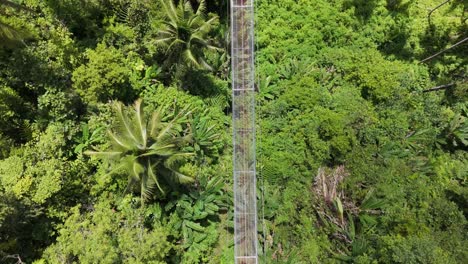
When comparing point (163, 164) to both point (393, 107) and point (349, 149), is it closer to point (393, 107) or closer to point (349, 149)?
point (349, 149)

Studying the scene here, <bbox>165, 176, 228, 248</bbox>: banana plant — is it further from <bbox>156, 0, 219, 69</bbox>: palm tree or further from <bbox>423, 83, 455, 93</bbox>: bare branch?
<bbox>423, 83, 455, 93</bbox>: bare branch

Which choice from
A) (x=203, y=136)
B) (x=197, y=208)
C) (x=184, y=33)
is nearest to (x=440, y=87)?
(x=203, y=136)

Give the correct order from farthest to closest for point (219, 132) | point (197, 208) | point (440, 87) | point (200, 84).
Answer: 1. point (440, 87)
2. point (200, 84)
3. point (219, 132)
4. point (197, 208)

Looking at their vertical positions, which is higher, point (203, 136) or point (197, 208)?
point (203, 136)

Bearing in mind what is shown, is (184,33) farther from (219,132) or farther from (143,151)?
(143,151)

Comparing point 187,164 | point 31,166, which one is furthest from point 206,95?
point 31,166
